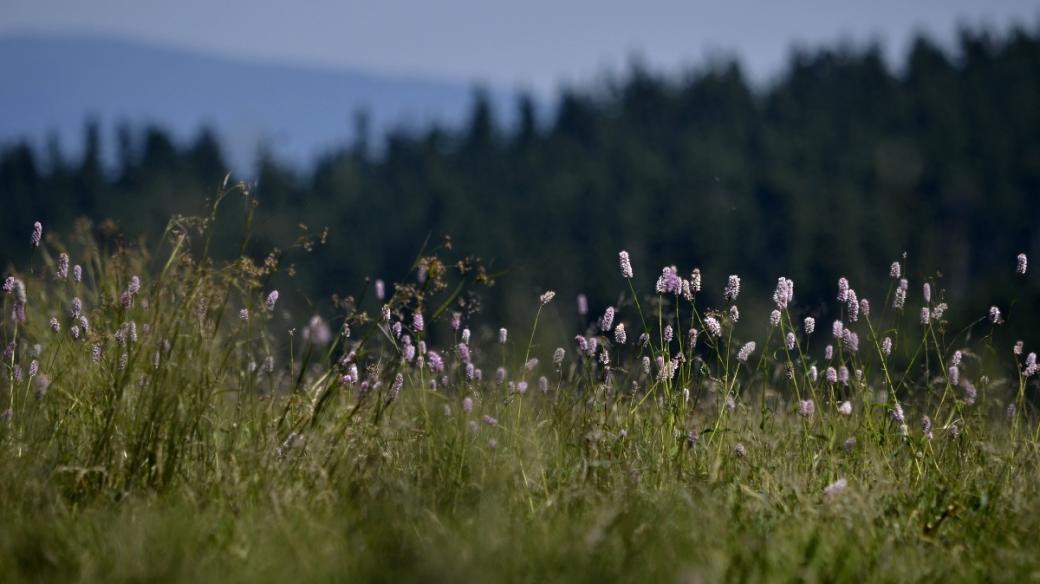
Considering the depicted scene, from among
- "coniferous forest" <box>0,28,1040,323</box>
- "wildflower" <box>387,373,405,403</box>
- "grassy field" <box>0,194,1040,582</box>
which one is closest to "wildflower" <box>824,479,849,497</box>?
"grassy field" <box>0,194,1040,582</box>

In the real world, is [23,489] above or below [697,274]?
below

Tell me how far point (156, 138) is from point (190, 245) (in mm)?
132210

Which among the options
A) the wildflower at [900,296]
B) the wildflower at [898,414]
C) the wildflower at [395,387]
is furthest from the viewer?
the wildflower at [900,296]

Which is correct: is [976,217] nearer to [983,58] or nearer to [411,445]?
[983,58]

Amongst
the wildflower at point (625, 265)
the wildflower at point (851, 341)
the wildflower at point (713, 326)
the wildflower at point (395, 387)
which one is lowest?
the wildflower at point (395, 387)

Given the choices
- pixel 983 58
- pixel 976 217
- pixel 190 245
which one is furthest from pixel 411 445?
pixel 983 58

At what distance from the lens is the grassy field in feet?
10.5

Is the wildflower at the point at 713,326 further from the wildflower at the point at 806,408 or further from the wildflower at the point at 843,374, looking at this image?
the wildflower at the point at 843,374

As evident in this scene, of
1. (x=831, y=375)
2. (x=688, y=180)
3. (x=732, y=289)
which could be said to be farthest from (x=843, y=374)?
(x=688, y=180)

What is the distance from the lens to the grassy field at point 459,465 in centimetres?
319

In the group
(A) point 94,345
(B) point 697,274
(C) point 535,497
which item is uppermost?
(B) point 697,274

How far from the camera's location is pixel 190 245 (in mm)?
4426

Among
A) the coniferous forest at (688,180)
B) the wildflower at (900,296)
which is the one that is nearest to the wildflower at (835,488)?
the wildflower at (900,296)

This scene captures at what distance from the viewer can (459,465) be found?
13.0 ft
